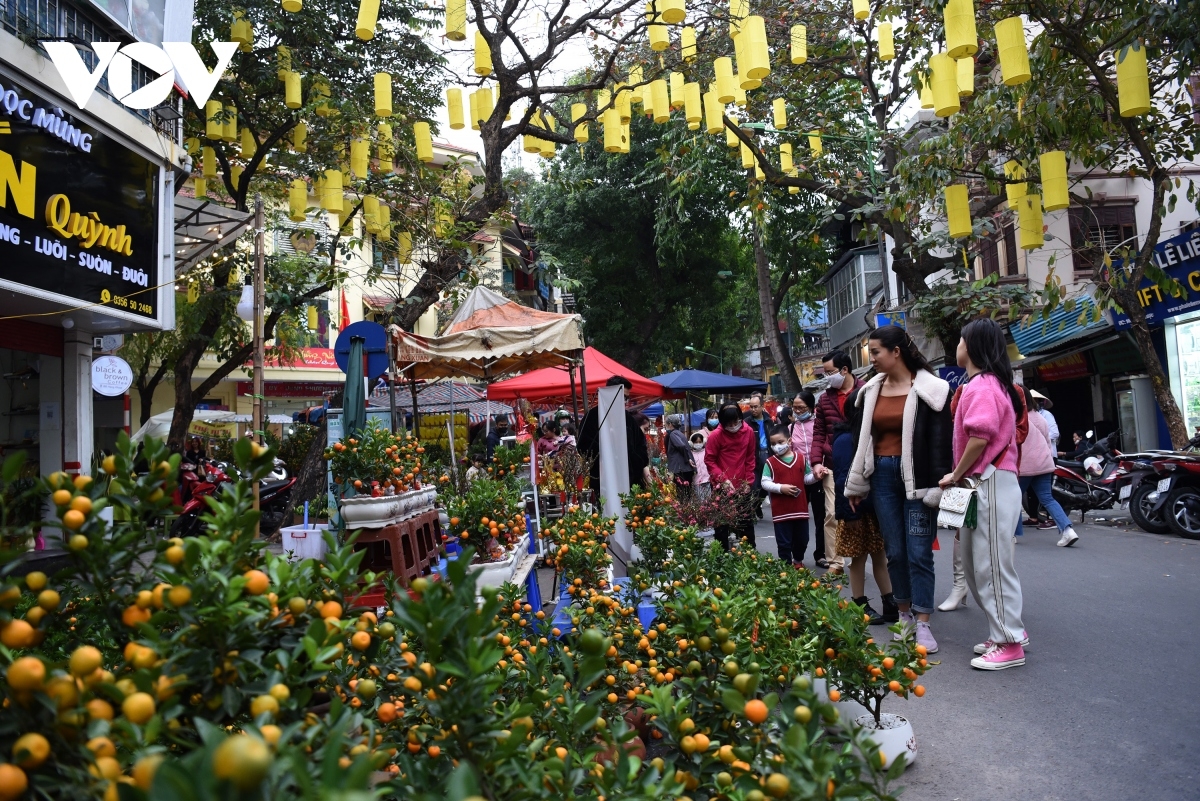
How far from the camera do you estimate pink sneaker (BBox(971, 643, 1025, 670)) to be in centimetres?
479

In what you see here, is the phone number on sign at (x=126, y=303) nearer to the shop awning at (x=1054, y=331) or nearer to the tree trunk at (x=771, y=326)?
the shop awning at (x=1054, y=331)

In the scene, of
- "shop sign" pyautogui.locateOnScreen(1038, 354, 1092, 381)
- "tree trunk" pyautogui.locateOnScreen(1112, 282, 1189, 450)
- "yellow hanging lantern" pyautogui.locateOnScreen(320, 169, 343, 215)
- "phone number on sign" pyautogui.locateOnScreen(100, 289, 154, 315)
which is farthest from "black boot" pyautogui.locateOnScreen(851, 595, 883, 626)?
"shop sign" pyautogui.locateOnScreen(1038, 354, 1092, 381)

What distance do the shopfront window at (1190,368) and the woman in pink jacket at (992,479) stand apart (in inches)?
478

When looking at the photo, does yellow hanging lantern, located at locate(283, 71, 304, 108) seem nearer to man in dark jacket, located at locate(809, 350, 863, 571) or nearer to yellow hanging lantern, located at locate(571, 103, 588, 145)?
yellow hanging lantern, located at locate(571, 103, 588, 145)

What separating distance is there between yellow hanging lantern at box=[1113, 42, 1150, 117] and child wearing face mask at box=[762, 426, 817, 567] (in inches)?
141

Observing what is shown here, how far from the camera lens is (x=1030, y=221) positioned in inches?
306

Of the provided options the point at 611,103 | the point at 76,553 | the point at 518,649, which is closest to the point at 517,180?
the point at 611,103

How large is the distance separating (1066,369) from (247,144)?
1695 centimetres

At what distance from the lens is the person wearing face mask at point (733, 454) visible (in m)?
8.18

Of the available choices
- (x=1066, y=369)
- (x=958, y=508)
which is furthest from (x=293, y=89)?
(x=1066, y=369)

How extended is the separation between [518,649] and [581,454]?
5824 millimetres

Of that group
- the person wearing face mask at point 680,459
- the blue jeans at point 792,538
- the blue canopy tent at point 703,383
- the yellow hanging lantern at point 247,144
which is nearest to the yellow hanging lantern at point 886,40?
the person wearing face mask at point 680,459

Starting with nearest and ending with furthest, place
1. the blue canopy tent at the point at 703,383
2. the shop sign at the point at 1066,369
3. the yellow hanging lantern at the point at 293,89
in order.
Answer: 1. the yellow hanging lantern at the point at 293,89
2. the blue canopy tent at the point at 703,383
3. the shop sign at the point at 1066,369

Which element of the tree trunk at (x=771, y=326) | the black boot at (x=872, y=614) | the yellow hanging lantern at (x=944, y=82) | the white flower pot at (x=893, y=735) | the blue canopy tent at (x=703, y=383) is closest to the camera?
the white flower pot at (x=893, y=735)
